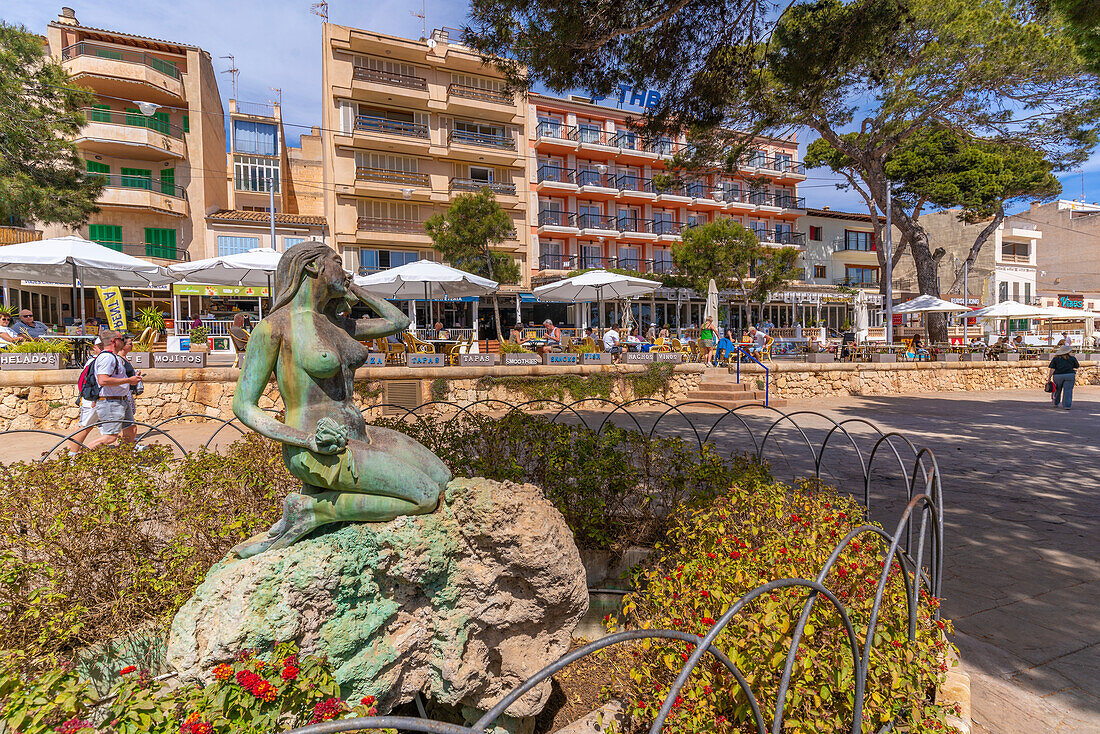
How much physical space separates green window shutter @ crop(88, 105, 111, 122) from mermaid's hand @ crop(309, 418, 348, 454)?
3041 cm

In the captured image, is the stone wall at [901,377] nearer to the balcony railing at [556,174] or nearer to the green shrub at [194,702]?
the green shrub at [194,702]

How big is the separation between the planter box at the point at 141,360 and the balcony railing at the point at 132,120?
69.2 ft

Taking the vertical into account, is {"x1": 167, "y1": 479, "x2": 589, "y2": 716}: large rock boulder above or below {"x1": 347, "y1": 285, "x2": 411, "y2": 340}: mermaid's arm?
below

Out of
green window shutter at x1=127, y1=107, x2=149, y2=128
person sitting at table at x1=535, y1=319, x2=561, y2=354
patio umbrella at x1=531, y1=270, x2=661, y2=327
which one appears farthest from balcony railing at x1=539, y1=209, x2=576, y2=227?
green window shutter at x1=127, y1=107, x2=149, y2=128

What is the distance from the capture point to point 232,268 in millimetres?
11656

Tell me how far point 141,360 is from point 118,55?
962 inches

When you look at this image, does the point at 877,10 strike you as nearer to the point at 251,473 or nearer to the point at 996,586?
the point at 996,586

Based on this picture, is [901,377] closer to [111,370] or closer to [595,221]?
[111,370]

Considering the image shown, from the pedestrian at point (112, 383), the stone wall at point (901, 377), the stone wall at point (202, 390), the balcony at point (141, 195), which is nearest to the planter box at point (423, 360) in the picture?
the stone wall at point (202, 390)

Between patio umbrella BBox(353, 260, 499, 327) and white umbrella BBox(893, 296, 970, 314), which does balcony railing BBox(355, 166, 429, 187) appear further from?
white umbrella BBox(893, 296, 970, 314)

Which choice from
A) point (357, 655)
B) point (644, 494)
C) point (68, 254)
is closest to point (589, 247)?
point (68, 254)

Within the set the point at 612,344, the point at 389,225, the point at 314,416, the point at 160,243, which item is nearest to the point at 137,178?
the point at 160,243

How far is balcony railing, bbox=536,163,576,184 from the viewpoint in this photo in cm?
2997

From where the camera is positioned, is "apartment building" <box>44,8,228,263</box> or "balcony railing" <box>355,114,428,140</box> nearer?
"apartment building" <box>44,8,228,263</box>
